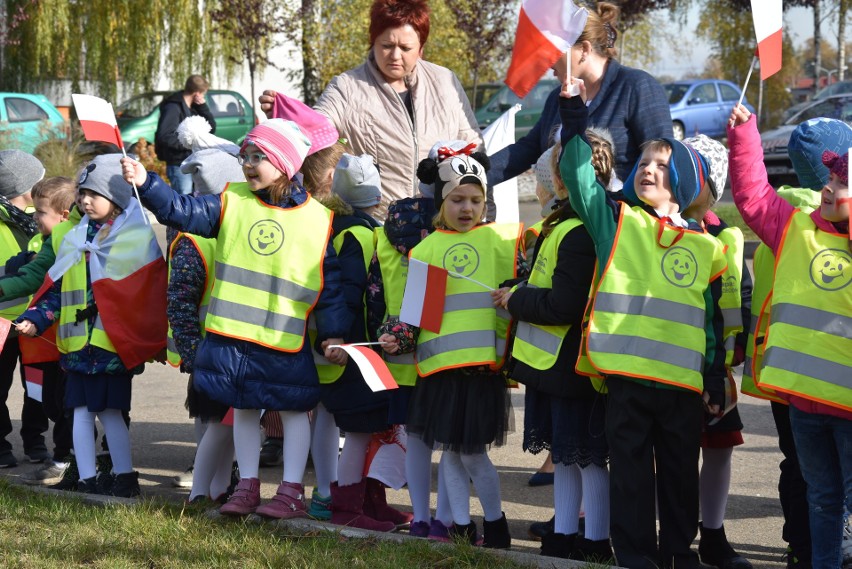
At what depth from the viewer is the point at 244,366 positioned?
15.6 feet

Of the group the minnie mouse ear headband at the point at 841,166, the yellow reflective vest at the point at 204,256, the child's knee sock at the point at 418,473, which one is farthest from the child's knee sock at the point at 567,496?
the yellow reflective vest at the point at 204,256

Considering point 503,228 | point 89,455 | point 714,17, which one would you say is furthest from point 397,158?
point 714,17

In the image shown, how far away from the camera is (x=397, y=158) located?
5723 mm

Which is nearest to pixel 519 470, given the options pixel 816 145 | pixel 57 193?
pixel 816 145

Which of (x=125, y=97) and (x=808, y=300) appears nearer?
(x=808, y=300)

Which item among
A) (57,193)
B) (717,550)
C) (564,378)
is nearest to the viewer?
(564,378)

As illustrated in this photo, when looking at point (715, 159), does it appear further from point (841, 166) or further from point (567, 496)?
point (567, 496)

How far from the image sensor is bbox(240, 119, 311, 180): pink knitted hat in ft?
15.8

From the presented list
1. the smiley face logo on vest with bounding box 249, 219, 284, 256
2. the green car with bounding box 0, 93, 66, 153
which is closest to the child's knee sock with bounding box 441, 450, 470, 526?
the smiley face logo on vest with bounding box 249, 219, 284, 256

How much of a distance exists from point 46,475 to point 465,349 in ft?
8.80

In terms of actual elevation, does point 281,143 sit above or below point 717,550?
above

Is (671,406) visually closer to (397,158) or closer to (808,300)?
(808,300)

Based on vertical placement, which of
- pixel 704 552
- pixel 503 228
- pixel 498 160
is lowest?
pixel 704 552

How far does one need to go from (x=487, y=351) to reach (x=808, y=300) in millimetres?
1287
